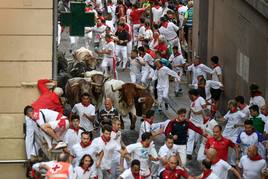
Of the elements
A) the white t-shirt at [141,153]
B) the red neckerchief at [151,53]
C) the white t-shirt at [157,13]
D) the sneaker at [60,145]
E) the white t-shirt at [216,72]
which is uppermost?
the white t-shirt at [157,13]

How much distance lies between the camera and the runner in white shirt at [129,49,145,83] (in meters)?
29.0

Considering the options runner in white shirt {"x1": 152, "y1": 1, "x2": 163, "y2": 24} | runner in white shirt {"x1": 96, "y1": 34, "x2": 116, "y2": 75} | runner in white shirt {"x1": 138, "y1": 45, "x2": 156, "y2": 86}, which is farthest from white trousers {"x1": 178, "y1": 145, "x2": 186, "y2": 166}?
runner in white shirt {"x1": 152, "y1": 1, "x2": 163, "y2": 24}

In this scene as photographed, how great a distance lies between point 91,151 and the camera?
20141mm

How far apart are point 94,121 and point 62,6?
54.0ft

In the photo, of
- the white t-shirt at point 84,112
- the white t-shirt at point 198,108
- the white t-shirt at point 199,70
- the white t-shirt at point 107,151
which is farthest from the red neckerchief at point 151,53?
the white t-shirt at point 107,151

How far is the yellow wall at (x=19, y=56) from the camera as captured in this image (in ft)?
70.3

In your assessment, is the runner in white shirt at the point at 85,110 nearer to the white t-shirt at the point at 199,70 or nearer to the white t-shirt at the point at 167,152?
the white t-shirt at the point at 167,152

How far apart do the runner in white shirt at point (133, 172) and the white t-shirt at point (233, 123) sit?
418 centimetres

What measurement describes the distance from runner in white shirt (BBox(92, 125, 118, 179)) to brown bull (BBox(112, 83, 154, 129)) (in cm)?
429

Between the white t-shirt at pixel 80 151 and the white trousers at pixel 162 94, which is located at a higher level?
the white trousers at pixel 162 94

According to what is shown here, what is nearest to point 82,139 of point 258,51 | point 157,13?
point 258,51

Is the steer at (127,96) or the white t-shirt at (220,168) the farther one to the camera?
the steer at (127,96)

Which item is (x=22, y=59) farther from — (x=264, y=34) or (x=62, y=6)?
(x=62, y=6)

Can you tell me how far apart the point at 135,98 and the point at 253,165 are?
6.02m
